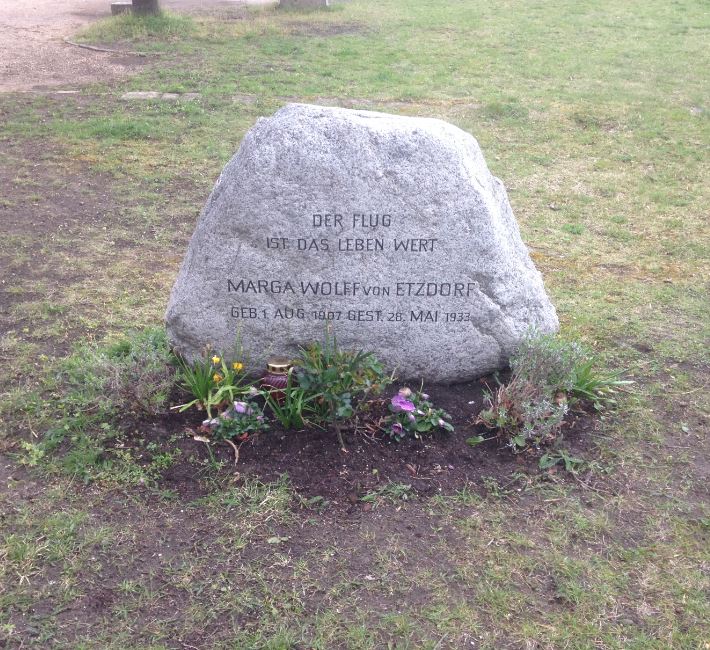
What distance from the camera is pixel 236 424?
3.50 meters

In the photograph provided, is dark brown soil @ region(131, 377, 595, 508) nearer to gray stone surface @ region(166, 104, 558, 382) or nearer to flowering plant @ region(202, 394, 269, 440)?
flowering plant @ region(202, 394, 269, 440)

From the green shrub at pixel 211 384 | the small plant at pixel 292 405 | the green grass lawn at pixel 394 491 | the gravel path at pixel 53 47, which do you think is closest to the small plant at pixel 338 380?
the small plant at pixel 292 405

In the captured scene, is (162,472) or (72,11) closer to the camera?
(162,472)

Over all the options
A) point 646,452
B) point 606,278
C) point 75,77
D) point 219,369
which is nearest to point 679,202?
point 606,278

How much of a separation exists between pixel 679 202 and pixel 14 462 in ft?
18.1

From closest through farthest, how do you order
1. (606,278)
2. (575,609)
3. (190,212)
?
(575,609) → (606,278) → (190,212)

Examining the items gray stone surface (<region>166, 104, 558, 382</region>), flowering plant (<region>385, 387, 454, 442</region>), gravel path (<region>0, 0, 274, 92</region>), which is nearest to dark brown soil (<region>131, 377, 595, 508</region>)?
flowering plant (<region>385, 387, 454, 442</region>)

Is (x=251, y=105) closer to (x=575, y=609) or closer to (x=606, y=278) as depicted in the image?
(x=606, y=278)

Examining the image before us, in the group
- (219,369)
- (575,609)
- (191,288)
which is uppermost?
(191,288)

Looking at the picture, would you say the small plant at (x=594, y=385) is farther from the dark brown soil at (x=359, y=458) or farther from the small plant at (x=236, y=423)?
the small plant at (x=236, y=423)

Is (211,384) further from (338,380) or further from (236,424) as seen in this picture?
(338,380)

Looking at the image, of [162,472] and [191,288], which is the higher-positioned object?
[191,288]

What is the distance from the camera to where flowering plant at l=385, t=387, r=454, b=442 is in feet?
11.5

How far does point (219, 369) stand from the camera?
3762mm
